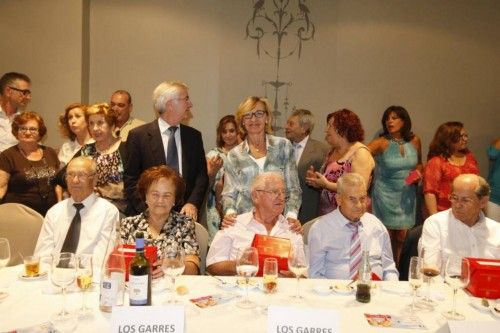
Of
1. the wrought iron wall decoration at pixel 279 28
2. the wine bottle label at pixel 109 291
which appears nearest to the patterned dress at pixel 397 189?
the wrought iron wall decoration at pixel 279 28

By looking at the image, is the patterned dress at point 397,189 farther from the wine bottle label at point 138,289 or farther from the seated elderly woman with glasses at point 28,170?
the wine bottle label at point 138,289

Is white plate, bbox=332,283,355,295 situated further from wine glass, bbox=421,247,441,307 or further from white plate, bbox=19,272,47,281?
white plate, bbox=19,272,47,281

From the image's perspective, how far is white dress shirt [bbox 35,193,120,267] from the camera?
9.28ft

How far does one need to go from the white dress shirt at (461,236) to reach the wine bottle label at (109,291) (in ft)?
5.88

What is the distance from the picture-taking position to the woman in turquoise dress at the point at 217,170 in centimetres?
381

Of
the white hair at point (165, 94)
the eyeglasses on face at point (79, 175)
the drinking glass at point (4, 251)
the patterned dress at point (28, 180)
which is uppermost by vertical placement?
the white hair at point (165, 94)

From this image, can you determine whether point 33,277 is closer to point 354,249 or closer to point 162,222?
point 162,222

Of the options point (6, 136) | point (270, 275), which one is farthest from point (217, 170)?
point (270, 275)

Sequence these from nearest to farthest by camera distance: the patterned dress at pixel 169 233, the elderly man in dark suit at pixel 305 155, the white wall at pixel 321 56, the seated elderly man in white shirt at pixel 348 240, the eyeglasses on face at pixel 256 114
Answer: the patterned dress at pixel 169 233 < the seated elderly man in white shirt at pixel 348 240 < the eyeglasses on face at pixel 256 114 < the elderly man in dark suit at pixel 305 155 < the white wall at pixel 321 56

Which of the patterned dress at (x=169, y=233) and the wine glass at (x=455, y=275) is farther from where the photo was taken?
the patterned dress at (x=169, y=233)

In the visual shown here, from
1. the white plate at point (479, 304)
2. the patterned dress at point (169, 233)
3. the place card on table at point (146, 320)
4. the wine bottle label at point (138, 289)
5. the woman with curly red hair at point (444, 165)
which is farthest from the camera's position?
the woman with curly red hair at point (444, 165)

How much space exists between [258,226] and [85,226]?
1.02m

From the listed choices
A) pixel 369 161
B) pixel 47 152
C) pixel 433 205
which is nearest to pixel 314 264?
pixel 369 161

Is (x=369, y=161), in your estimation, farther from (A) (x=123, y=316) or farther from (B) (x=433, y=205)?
(A) (x=123, y=316)
